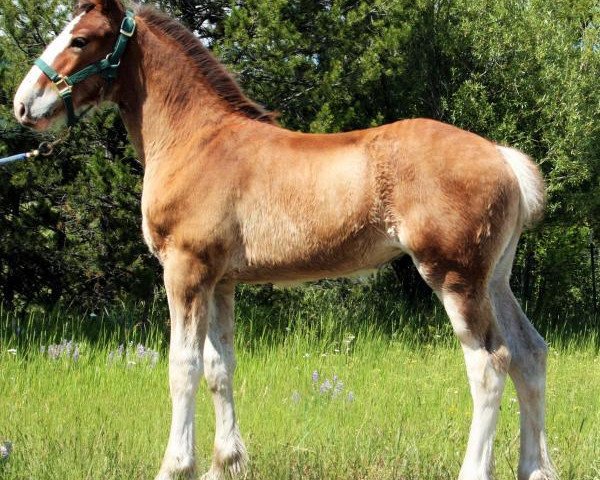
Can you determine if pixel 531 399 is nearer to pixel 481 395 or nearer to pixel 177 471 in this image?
pixel 481 395

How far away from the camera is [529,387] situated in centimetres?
410

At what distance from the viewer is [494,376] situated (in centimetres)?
379

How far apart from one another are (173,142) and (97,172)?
4387mm

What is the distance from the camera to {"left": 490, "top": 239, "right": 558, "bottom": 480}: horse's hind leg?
4.09 metres

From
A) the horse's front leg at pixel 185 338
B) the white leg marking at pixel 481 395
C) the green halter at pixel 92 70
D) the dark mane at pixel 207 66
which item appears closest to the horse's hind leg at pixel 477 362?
the white leg marking at pixel 481 395

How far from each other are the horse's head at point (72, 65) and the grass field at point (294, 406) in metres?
1.81

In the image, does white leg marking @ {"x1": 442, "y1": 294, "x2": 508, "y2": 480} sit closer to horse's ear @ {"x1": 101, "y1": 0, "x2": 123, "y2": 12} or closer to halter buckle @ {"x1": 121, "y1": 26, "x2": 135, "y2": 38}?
halter buckle @ {"x1": 121, "y1": 26, "x2": 135, "y2": 38}

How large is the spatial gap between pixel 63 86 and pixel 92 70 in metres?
0.17

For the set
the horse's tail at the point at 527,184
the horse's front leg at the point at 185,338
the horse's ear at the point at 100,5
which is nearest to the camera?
the horse's tail at the point at 527,184

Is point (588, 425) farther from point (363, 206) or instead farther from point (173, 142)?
Answer: point (173, 142)

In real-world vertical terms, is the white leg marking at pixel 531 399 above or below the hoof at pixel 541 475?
above

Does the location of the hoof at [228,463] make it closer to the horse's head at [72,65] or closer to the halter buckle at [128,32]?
the horse's head at [72,65]

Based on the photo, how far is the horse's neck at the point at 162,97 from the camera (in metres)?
4.45

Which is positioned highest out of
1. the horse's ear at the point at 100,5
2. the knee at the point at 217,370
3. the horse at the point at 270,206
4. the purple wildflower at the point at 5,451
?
the horse's ear at the point at 100,5
